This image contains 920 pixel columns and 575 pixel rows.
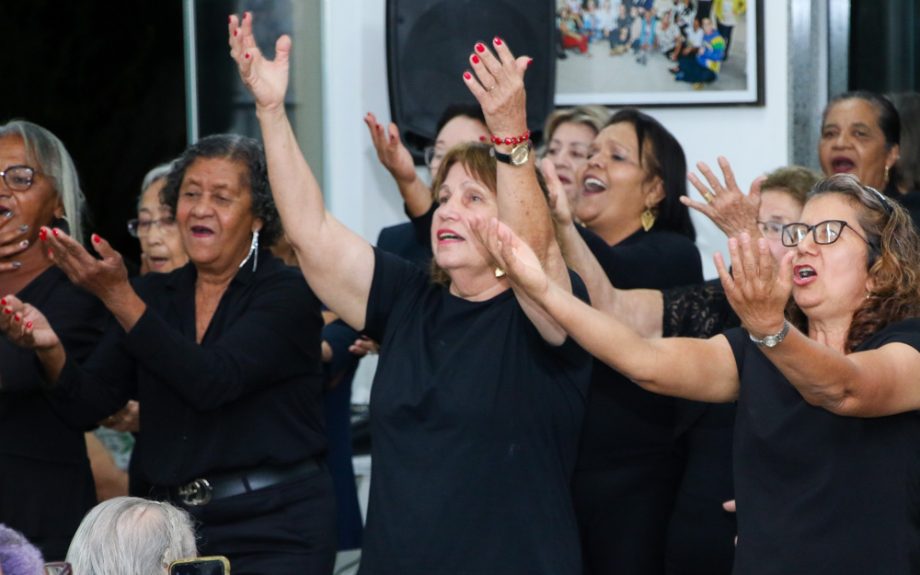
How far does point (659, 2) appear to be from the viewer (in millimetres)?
4984

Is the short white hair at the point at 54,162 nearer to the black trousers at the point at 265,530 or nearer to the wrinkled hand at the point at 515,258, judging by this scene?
the black trousers at the point at 265,530

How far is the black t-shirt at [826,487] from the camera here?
232 centimetres

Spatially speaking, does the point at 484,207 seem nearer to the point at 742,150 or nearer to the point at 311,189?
the point at 311,189

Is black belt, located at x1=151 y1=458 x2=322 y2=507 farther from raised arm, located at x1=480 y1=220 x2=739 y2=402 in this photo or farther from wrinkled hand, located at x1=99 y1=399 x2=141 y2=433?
raised arm, located at x1=480 y1=220 x2=739 y2=402

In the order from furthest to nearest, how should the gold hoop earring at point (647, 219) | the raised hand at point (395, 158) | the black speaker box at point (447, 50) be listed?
the black speaker box at point (447, 50), the raised hand at point (395, 158), the gold hoop earring at point (647, 219)

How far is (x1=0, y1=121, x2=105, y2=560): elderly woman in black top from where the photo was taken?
317 centimetres

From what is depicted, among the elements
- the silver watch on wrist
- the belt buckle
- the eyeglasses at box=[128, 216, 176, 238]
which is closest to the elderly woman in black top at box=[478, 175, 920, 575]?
the silver watch on wrist

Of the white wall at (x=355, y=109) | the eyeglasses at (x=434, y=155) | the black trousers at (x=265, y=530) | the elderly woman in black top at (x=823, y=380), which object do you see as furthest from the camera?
the white wall at (x=355, y=109)

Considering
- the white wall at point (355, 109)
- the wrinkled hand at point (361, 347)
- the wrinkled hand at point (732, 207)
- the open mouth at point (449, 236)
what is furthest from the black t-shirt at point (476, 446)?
the white wall at point (355, 109)

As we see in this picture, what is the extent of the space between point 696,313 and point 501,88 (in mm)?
895

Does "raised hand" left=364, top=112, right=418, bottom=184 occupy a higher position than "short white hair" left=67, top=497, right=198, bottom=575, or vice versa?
"raised hand" left=364, top=112, right=418, bottom=184

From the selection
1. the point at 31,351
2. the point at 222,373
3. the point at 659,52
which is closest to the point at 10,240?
the point at 31,351

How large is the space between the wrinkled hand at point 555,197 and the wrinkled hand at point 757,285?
76 cm

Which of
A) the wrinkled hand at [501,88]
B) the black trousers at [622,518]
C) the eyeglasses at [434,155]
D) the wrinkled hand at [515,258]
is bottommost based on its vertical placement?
the black trousers at [622,518]
